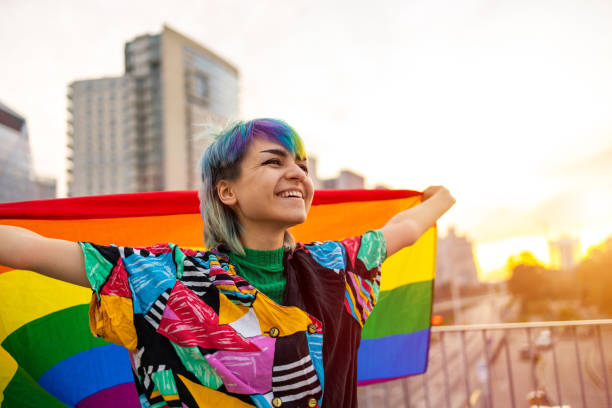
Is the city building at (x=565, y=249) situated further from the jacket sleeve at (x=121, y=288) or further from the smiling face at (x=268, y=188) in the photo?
the jacket sleeve at (x=121, y=288)

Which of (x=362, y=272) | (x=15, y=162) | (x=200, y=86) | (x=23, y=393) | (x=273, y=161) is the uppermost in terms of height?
(x=200, y=86)

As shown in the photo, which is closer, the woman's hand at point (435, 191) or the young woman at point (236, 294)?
the young woman at point (236, 294)

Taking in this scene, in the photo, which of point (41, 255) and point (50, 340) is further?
point (50, 340)

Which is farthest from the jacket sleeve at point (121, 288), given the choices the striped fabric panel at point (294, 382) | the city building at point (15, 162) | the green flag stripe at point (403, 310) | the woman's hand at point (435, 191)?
the city building at point (15, 162)

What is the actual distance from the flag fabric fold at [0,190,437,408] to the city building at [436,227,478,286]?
55.7 metres

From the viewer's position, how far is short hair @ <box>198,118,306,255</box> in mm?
1557

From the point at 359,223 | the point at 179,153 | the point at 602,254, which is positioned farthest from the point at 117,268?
the point at 602,254

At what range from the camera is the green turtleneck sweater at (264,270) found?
1488mm

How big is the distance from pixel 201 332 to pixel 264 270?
354 millimetres

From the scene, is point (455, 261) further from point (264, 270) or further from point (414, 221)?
point (264, 270)

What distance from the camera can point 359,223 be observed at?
2.82 meters

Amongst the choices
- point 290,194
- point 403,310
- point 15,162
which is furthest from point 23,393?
point 15,162

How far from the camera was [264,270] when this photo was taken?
5.00ft

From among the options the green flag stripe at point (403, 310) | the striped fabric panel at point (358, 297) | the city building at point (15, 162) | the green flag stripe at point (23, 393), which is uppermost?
the city building at point (15, 162)
